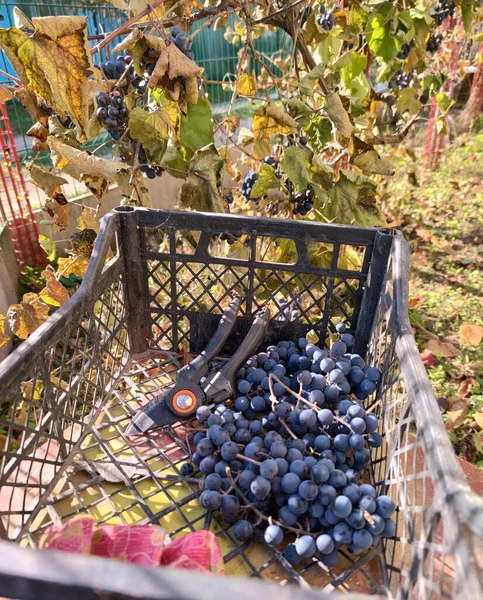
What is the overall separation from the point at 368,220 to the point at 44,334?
3.04 ft

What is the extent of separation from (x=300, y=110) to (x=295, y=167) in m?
0.19

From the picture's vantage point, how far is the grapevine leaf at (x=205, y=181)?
119 cm

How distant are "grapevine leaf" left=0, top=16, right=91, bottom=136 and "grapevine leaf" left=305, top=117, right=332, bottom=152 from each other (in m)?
0.78

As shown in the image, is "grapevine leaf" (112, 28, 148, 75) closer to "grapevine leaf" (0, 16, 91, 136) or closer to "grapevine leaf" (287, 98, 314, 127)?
"grapevine leaf" (0, 16, 91, 136)

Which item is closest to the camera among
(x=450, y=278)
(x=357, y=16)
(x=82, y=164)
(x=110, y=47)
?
(x=82, y=164)

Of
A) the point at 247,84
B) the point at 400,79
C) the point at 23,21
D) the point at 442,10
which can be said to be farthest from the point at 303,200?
the point at 442,10

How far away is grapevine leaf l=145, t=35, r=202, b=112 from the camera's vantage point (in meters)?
0.97

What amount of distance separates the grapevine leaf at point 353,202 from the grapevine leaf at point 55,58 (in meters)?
0.74

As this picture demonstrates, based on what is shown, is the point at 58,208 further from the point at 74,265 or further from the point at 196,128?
the point at 196,128

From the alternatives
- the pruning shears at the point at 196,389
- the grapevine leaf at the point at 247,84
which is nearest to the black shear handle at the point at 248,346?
the pruning shears at the point at 196,389

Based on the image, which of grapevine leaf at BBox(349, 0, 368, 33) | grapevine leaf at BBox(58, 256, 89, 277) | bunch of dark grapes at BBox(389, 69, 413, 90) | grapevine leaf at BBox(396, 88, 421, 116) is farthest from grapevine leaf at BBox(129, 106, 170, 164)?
bunch of dark grapes at BBox(389, 69, 413, 90)

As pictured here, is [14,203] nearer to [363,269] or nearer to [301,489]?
[363,269]

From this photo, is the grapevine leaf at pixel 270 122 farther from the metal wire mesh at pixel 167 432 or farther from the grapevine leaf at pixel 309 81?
the metal wire mesh at pixel 167 432

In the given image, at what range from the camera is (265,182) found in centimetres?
138
